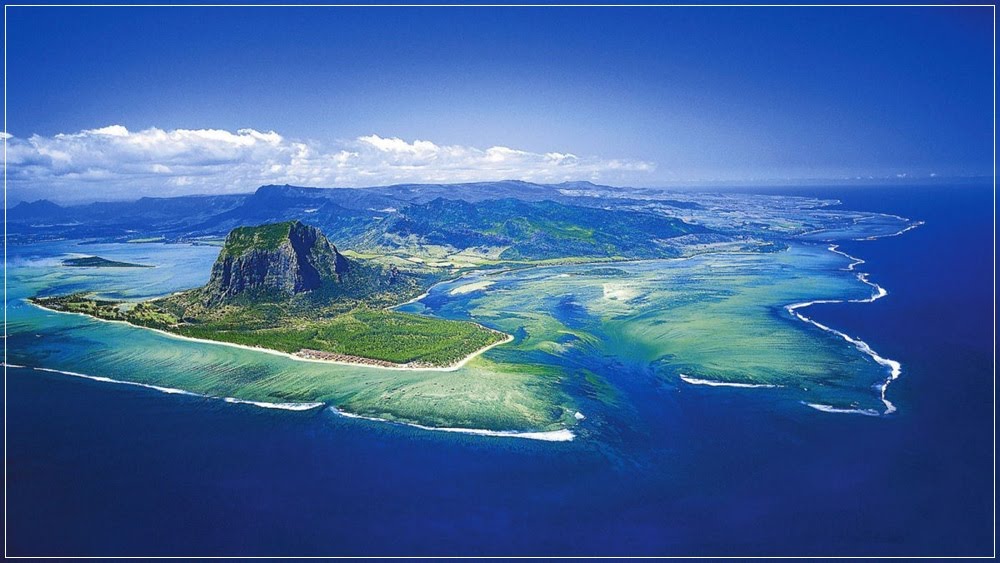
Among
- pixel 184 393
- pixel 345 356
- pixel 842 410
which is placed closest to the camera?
pixel 842 410

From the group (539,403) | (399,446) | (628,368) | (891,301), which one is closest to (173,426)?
(399,446)

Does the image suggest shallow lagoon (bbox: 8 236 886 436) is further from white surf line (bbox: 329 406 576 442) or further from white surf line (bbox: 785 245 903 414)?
white surf line (bbox: 785 245 903 414)

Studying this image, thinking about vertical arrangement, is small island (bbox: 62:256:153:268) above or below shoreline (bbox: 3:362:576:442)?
above

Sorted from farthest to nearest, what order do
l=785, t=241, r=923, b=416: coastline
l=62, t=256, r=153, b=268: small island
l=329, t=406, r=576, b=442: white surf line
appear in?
l=62, t=256, r=153, b=268: small island < l=785, t=241, r=923, b=416: coastline < l=329, t=406, r=576, b=442: white surf line

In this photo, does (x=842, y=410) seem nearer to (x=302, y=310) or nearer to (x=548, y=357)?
(x=548, y=357)

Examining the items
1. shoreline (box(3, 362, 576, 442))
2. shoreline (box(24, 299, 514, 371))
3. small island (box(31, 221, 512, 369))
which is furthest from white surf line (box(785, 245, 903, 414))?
small island (box(31, 221, 512, 369))

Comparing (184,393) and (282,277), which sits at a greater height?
(282,277)

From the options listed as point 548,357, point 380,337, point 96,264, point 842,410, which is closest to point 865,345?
point 842,410
